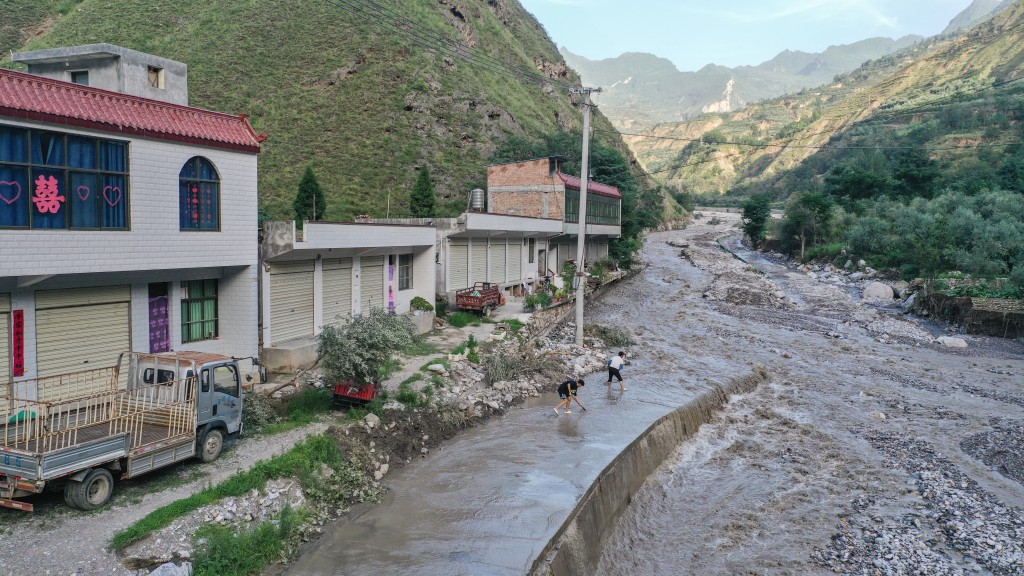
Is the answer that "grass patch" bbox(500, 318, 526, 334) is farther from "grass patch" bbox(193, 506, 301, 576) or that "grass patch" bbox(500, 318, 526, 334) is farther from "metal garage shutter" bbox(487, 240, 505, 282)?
"grass patch" bbox(193, 506, 301, 576)

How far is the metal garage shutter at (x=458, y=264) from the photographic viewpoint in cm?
3035

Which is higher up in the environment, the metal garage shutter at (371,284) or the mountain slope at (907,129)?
the mountain slope at (907,129)

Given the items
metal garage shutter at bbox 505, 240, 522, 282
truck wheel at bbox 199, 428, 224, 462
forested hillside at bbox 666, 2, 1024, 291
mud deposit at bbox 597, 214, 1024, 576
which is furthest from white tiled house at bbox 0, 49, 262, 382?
forested hillside at bbox 666, 2, 1024, 291

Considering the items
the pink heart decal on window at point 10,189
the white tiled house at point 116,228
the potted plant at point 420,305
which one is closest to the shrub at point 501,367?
the potted plant at point 420,305

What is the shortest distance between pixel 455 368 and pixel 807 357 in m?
16.9

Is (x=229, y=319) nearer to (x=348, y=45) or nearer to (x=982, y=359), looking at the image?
(x=982, y=359)

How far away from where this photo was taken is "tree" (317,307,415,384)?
15383 mm

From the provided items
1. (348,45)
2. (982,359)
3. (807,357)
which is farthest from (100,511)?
(348,45)

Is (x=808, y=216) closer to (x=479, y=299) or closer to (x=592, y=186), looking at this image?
(x=592, y=186)

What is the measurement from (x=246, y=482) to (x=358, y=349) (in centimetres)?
474

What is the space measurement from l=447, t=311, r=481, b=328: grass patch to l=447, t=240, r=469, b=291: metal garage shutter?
2279 mm

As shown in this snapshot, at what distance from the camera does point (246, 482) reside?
11156 mm

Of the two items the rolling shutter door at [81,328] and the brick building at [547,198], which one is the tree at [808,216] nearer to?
→ the brick building at [547,198]

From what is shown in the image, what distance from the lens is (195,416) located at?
1190 cm
